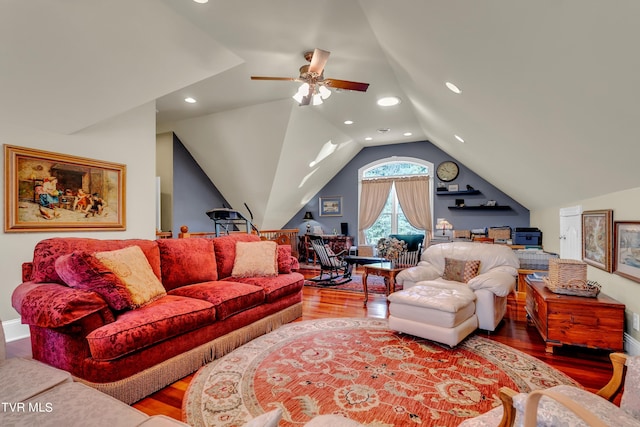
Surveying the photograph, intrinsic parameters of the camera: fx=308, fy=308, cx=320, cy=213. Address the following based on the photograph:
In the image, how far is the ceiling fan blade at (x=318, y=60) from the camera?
2877mm

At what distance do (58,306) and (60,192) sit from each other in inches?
85.7

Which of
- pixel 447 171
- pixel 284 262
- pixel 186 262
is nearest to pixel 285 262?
pixel 284 262

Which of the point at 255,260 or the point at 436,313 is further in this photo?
the point at 255,260

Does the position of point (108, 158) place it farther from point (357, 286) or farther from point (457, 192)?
point (457, 192)

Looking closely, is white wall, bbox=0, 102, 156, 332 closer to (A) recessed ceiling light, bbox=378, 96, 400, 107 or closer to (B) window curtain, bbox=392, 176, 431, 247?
(A) recessed ceiling light, bbox=378, 96, 400, 107

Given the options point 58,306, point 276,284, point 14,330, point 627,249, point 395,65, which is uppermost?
point 395,65

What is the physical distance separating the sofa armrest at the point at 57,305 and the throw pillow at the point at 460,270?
3.50m

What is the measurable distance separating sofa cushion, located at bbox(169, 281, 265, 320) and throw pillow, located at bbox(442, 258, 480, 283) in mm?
2300

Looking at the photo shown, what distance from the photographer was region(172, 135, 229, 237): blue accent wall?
6305mm

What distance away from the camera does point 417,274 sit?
3.78 m

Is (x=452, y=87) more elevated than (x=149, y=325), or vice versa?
(x=452, y=87)

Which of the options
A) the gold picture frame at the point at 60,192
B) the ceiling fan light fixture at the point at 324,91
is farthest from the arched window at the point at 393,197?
the gold picture frame at the point at 60,192

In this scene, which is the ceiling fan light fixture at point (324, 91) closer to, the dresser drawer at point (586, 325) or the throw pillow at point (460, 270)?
the throw pillow at point (460, 270)

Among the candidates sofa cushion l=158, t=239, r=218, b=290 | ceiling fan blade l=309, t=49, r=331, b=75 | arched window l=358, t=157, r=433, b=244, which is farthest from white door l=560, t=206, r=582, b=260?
sofa cushion l=158, t=239, r=218, b=290
